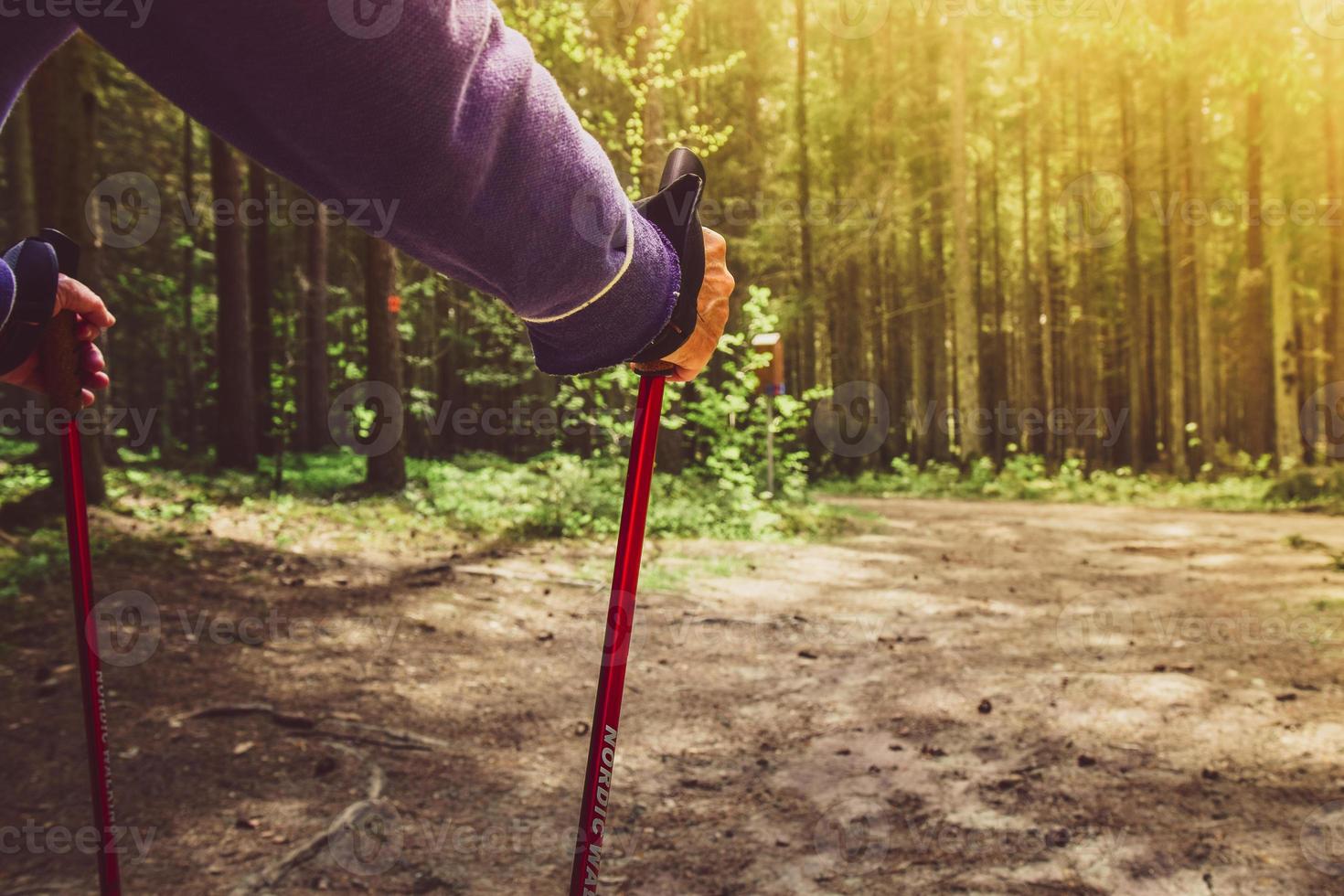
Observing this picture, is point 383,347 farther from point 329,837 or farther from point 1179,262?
point 1179,262

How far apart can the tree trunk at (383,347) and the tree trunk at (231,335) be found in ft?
13.1

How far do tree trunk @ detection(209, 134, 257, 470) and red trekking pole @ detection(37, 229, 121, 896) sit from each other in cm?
1480

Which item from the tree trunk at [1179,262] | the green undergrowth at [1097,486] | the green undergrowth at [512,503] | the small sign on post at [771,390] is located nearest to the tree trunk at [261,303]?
the green undergrowth at [512,503]

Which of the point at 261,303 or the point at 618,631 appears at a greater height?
the point at 261,303

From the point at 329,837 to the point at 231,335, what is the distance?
1505 centimetres

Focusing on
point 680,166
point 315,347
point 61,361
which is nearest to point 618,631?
point 680,166

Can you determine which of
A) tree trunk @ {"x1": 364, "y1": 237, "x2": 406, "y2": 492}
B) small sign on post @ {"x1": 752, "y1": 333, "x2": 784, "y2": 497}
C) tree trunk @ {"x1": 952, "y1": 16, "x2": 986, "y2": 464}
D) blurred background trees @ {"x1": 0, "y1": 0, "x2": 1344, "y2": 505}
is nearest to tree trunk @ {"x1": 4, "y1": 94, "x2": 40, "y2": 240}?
blurred background trees @ {"x1": 0, "y1": 0, "x2": 1344, "y2": 505}

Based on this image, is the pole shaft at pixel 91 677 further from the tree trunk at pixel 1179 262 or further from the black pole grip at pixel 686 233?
the tree trunk at pixel 1179 262

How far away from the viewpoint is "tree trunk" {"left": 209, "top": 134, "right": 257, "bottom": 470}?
51.5 ft

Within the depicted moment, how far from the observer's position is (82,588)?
2104 mm

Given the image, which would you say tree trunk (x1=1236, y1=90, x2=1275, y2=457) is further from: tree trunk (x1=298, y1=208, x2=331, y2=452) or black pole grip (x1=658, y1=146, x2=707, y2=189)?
black pole grip (x1=658, y1=146, x2=707, y2=189)

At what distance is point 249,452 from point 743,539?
10278 mm

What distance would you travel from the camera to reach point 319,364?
2111cm

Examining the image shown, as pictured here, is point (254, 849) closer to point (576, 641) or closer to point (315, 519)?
point (576, 641)
